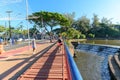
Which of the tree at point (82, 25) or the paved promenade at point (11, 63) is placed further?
the tree at point (82, 25)

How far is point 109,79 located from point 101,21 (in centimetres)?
9915

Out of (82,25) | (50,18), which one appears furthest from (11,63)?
(82,25)

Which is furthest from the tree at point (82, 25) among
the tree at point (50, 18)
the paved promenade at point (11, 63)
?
the paved promenade at point (11, 63)

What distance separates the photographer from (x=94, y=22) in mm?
111375

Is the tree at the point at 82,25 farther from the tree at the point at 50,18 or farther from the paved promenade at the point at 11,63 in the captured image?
the paved promenade at the point at 11,63

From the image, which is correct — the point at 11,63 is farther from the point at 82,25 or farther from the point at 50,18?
the point at 82,25

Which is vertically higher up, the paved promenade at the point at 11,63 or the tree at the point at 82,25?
the tree at the point at 82,25

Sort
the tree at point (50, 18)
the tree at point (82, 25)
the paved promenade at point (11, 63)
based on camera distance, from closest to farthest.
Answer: the paved promenade at point (11, 63) → the tree at point (50, 18) → the tree at point (82, 25)

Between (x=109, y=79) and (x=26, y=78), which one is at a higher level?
(x=26, y=78)

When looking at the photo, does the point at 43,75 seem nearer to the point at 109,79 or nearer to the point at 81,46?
the point at 109,79

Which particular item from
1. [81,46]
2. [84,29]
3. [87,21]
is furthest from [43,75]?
[87,21]

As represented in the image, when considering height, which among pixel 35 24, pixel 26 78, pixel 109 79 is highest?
pixel 35 24

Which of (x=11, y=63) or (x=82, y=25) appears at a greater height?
(x=82, y=25)

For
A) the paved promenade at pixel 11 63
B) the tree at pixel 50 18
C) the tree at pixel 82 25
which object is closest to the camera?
the paved promenade at pixel 11 63
